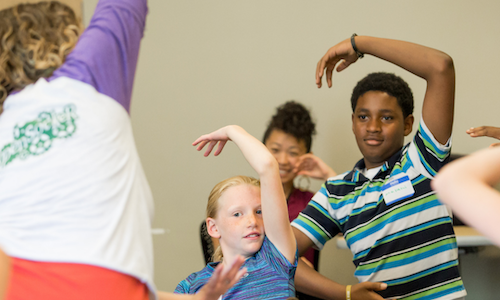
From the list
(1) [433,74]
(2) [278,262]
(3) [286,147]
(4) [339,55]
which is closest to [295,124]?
(3) [286,147]

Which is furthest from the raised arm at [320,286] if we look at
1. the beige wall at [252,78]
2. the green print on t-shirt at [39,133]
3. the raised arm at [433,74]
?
the beige wall at [252,78]

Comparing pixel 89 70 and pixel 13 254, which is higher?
pixel 89 70

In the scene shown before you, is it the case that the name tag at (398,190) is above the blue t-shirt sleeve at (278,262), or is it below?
above

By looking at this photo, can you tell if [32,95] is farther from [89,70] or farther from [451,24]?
[451,24]

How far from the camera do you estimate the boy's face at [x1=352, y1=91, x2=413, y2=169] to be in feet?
5.42

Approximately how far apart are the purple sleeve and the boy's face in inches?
39.8

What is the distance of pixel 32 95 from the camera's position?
0.77m

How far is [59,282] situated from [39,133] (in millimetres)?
244

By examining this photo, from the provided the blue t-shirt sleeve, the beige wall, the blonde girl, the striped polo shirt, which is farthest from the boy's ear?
the beige wall

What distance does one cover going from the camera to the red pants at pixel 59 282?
0.67 m

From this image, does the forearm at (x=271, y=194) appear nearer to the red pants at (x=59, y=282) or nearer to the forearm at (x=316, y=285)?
the forearm at (x=316, y=285)

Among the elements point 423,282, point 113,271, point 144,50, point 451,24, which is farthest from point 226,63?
point 113,271

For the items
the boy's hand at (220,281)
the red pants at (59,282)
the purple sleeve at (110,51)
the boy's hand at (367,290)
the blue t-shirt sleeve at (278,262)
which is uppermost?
the purple sleeve at (110,51)

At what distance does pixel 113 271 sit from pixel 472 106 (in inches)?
105
